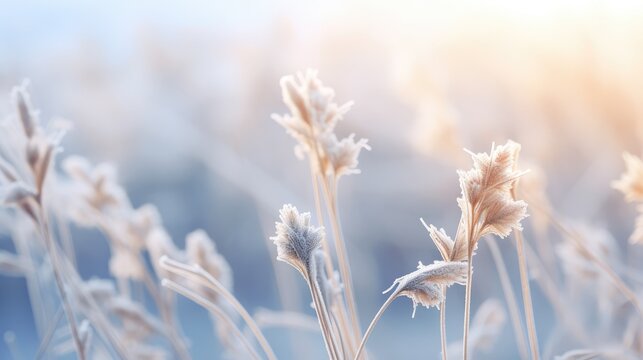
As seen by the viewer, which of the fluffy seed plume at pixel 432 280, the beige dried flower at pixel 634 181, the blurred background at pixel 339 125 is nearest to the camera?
the fluffy seed plume at pixel 432 280

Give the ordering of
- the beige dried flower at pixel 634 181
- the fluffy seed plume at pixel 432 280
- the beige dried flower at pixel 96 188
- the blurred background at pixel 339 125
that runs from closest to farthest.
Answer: the fluffy seed plume at pixel 432 280 → the beige dried flower at pixel 634 181 → the beige dried flower at pixel 96 188 → the blurred background at pixel 339 125

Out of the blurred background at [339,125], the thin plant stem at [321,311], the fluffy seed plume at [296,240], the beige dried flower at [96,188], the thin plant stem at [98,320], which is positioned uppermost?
the blurred background at [339,125]

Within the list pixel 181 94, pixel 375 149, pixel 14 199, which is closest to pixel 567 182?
pixel 375 149

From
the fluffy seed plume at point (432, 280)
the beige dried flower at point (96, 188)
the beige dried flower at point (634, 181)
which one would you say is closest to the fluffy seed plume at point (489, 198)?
the fluffy seed plume at point (432, 280)

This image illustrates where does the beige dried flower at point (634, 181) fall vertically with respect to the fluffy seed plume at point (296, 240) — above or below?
above

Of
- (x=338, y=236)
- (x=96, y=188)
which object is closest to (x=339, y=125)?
(x=96, y=188)

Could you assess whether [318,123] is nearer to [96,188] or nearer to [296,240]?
[296,240]

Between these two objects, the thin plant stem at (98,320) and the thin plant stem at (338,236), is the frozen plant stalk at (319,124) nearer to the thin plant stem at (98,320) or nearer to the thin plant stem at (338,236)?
the thin plant stem at (338,236)

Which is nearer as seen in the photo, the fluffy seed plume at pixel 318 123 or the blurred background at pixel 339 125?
the fluffy seed plume at pixel 318 123
